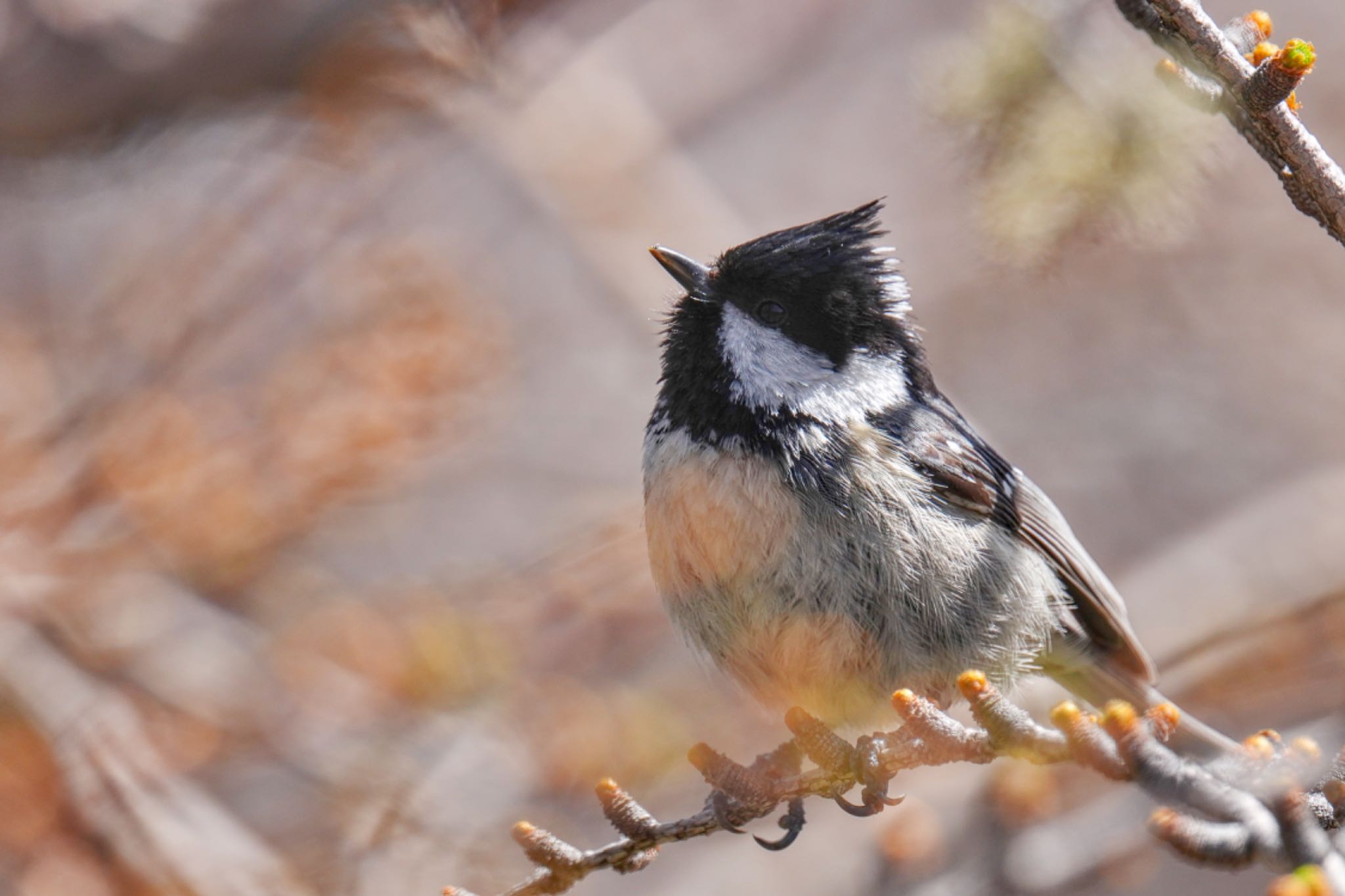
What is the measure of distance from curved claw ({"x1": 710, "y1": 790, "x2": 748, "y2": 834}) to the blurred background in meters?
1.08

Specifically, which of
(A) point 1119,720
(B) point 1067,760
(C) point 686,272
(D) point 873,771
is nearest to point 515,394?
(C) point 686,272

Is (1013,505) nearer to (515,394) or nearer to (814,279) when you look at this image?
(814,279)

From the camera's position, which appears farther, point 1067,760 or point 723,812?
point 723,812

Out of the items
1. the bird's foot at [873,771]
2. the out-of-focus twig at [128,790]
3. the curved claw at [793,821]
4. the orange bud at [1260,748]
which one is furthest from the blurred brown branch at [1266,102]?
the out-of-focus twig at [128,790]

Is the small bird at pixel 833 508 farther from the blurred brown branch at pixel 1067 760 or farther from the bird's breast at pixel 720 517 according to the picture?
the blurred brown branch at pixel 1067 760

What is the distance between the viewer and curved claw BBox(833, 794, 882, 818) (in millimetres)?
2561

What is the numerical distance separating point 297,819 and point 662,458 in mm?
2449

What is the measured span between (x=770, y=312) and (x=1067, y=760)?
1621 millimetres

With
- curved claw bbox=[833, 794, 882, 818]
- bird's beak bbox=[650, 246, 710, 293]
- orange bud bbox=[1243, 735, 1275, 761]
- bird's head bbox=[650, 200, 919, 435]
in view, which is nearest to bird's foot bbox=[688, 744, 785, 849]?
curved claw bbox=[833, 794, 882, 818]

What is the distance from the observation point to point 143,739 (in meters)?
4.06

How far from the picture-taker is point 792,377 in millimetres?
2955

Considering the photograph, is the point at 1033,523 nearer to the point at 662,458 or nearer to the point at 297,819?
the point at 662,458

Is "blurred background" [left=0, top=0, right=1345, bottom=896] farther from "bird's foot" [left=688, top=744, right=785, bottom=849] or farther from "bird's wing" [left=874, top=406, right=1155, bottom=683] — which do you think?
"bird's foot" [left=688, top=744, right=785, bottom=849]

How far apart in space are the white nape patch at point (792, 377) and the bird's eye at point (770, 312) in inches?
0.9
